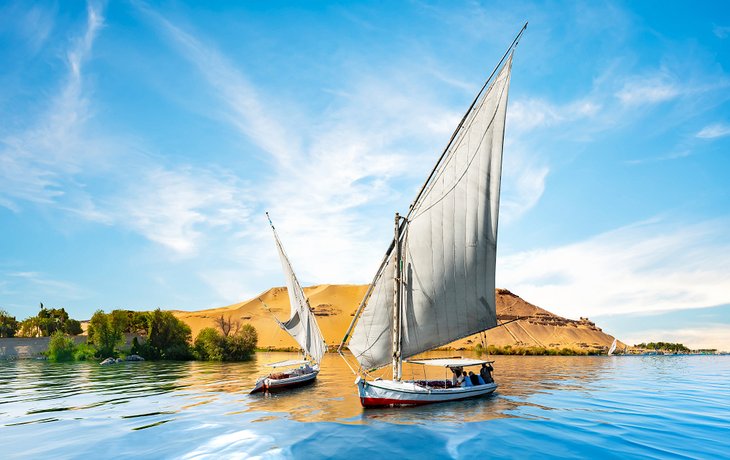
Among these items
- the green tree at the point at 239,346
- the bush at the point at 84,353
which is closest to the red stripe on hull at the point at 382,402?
the green tree at the point at 239,346

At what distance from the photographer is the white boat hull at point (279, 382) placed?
3591 cm

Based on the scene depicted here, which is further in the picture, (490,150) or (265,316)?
(265,316)

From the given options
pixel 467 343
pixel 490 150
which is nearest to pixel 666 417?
pixel 490 150

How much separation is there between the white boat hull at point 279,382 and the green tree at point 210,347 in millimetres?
47706

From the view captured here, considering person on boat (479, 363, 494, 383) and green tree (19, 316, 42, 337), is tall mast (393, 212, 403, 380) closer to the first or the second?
person on boat (479, 363, 494, 383)

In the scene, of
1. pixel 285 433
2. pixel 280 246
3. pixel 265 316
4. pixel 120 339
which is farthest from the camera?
pixel 265 316

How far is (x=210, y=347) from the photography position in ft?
276

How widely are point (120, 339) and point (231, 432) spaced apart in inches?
3239

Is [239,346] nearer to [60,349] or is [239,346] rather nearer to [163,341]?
[163,341]

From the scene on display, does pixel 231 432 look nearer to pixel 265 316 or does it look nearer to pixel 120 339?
pixel 120 339

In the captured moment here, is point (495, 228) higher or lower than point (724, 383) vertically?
higher

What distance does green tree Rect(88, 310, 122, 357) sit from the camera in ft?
286

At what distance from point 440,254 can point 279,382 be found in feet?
63.7

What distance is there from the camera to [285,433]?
66.5 ft
